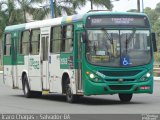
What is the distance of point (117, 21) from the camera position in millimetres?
20641

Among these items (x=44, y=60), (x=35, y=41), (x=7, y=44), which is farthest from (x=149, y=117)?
(x=7, y=44)

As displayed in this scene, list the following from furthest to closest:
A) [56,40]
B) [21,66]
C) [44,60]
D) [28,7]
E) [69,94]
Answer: [28,7] < [21,66] < [44,60] < [56,40] < [69,94]

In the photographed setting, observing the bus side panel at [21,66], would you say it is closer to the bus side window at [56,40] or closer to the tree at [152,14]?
the bus side window at [56,40]

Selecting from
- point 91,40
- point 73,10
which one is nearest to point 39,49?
point 91,40

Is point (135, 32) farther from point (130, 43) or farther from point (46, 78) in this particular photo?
point (46, 78)

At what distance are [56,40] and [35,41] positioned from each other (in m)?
2.30

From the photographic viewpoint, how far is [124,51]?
20438 mm

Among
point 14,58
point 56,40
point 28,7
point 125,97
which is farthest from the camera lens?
point 28,7

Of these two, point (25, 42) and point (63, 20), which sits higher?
point (63, 20)

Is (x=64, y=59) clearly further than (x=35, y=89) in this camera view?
No

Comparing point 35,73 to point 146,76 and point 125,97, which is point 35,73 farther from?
point 146,76

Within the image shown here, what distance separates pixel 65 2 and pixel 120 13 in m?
42.7

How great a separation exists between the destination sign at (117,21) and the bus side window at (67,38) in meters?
1.01

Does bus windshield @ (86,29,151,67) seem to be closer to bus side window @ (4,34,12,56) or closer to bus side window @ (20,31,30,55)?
bus side window @ (20,31,30,55)
